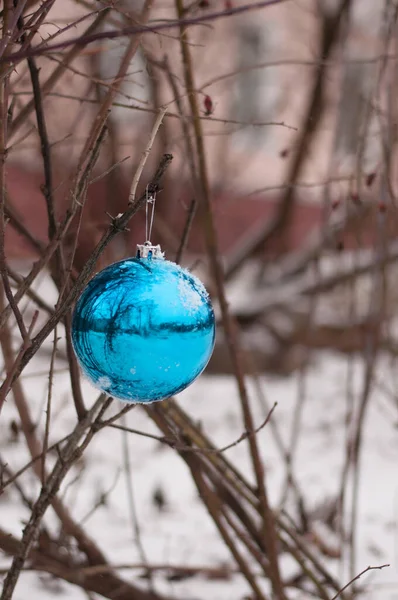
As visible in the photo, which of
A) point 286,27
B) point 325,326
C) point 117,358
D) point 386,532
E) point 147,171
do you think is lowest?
point 117,358

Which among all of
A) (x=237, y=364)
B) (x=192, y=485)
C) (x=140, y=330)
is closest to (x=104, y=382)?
(x=140, y=330)

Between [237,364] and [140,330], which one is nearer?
[140,330]

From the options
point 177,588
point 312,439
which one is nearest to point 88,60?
point 312,439

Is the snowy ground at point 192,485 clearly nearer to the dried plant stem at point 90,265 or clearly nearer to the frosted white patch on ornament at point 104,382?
the dried plant stem at point 90,265

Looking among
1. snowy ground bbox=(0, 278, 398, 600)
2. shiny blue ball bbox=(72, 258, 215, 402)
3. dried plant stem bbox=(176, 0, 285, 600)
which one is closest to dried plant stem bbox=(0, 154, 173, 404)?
shiny blue ball bbox=(72, 258, 215, 402)

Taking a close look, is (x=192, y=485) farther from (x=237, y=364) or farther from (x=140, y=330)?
(x=140, y=330)

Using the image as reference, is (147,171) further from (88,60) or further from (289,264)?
(88,60)
